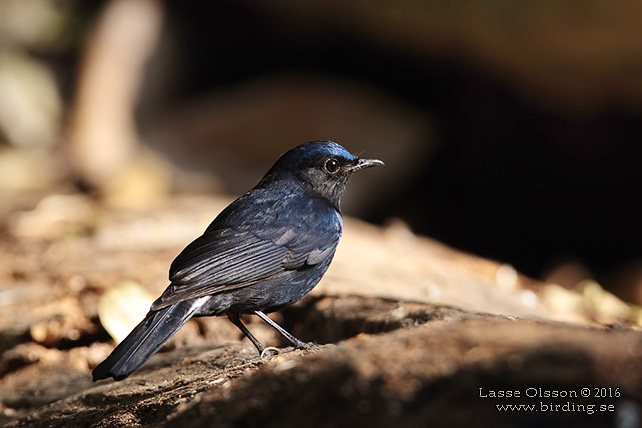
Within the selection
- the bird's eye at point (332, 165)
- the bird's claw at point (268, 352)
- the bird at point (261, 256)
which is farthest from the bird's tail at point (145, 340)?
the bird's eye at point (332, 165)

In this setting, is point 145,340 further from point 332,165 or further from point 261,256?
point 332,165

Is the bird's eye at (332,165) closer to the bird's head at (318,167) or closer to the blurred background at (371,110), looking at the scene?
the bird's head at (318,167)

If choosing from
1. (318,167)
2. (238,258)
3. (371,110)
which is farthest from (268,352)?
(371,110)

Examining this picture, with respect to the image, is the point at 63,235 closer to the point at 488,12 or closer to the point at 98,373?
the point at 98,373

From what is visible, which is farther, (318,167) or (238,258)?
(318,167)

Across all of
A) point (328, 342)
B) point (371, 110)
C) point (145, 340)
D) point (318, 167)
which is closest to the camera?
point (145, 340)
